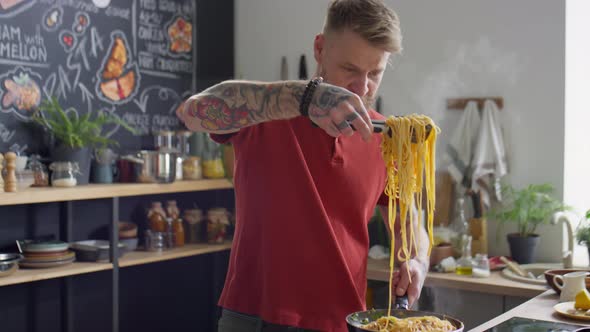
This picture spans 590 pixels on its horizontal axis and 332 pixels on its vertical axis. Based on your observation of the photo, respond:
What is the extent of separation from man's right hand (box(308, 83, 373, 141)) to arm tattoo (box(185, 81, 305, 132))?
83mm

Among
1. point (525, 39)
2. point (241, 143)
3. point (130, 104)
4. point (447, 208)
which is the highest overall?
point (525, 39)

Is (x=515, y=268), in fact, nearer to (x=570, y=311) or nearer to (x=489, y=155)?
(x=489, y=155)

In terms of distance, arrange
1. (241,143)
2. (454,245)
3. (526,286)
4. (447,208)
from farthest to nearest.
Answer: (447,208), (454,245), (526,286), (241,143)

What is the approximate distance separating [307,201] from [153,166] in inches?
88.5

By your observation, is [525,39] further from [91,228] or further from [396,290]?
[91,228]

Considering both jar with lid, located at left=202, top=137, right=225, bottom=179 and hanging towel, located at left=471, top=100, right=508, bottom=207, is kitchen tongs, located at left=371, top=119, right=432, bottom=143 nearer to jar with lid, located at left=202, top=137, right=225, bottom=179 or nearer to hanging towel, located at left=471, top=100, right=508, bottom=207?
hanging towel, located at left=471, top=100, right=508, bottom=207

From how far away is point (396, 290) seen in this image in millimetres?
2111

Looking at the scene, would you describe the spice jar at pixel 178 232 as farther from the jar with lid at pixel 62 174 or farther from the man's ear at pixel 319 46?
the man's ear at pixel 319 46

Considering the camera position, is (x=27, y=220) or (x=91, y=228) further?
(x=91, y=228)

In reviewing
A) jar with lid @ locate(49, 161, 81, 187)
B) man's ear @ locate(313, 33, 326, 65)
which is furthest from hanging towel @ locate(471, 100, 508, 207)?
jar with lid @ locate(49, 161, 81, 187)

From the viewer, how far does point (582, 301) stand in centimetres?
223

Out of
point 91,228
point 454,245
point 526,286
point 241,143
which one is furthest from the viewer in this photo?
point 91,228

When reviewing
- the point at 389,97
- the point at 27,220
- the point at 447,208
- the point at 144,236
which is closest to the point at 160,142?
the point at 144,236

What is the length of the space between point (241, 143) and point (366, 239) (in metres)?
0.49
